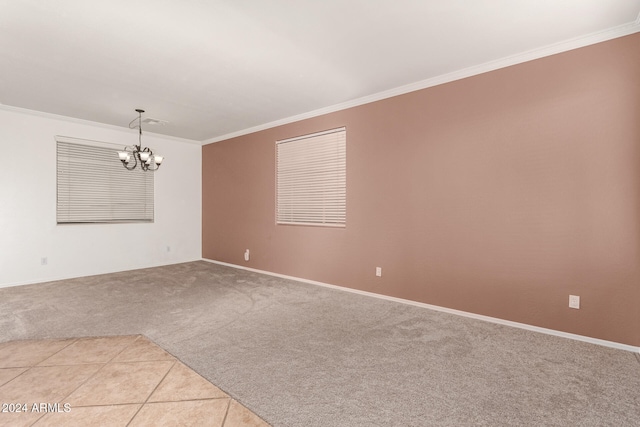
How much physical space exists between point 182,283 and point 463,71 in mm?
4843

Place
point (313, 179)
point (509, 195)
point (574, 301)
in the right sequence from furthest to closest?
point (313, 179), point (509, 195), point (574, 301)

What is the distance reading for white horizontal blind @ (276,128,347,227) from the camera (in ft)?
15.4

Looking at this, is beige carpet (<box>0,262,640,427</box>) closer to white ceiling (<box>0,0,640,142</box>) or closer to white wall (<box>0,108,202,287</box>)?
white wall (<box>0,108,202,287</box>)

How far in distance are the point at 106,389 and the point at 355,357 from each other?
5.74ft

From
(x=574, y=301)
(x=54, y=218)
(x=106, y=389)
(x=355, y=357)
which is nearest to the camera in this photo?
(x=106, y=389)

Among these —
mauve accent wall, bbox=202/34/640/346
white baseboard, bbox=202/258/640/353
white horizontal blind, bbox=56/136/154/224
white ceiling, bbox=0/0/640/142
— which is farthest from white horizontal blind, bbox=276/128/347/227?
white horizontal blind, bbox=56/136/154/224

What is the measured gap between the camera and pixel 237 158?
6246 millimetres

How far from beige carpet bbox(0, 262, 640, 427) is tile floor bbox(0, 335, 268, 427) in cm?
15

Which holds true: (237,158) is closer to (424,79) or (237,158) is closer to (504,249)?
(424,79)

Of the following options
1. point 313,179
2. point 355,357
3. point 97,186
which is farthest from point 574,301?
point 97,186

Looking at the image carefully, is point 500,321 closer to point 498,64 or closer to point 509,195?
point 509,195

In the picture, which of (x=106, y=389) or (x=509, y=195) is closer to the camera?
(x=106, y=389)

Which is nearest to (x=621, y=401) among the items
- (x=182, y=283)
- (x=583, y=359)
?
(x=583, y=359)

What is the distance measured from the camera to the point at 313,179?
16.5 ft
